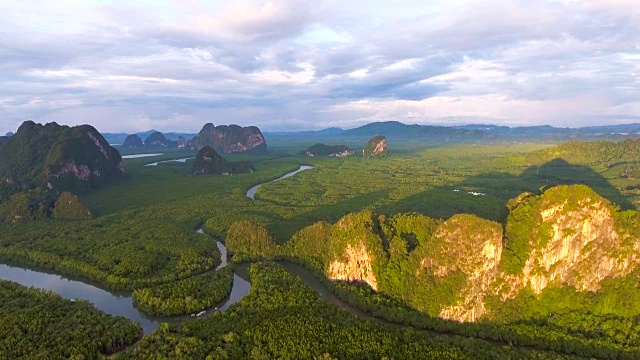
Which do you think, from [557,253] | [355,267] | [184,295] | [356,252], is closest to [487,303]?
[557,253]

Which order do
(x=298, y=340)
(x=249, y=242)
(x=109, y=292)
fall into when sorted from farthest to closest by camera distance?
(x=249, y=242) < (x=109, y=292) < (x=298, y=340)

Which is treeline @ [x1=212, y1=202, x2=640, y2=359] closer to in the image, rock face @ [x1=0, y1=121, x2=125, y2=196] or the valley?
the valley

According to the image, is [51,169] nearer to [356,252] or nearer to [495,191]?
[356,252]

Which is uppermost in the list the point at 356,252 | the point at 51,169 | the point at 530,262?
the point at 51,169

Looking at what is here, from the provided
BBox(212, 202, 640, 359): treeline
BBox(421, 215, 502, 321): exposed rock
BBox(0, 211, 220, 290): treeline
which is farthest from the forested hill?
BBox(0, 211, 220, 290): treeline

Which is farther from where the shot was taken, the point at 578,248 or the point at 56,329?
the point at 578,248

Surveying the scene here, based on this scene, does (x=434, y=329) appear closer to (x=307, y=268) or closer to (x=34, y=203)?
(x=307, y=268)

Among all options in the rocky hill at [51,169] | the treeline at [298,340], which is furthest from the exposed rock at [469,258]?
the rocky hill at [51,169]
